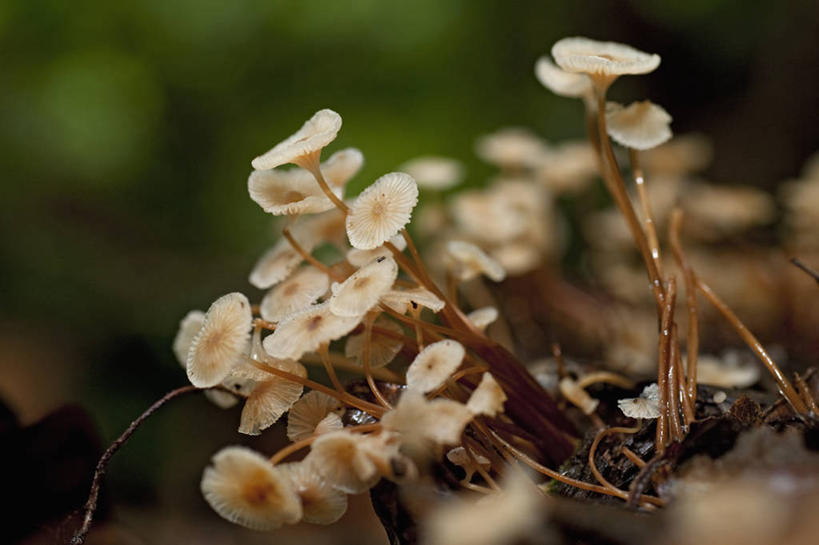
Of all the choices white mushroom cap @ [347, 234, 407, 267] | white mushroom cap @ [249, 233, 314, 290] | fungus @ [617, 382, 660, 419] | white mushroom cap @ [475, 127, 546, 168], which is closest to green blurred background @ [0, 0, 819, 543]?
white mushroom cap @ [475, 127, 546, 168]

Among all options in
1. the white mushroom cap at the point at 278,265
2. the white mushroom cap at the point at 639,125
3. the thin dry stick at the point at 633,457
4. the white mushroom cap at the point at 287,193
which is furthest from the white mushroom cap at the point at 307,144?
the thin dry stick at the point at 633,457

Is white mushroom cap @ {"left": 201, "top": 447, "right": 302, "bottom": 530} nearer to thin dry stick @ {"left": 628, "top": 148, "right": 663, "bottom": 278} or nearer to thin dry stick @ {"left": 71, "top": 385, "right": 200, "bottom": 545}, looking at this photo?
thin dry stick @ {"left": 71, "top": 385, "right": 200, "bottom": 545}

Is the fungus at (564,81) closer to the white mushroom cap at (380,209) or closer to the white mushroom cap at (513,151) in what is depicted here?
the white mushroom cap at (380,209)

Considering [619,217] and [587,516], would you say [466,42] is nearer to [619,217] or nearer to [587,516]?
[619,217]

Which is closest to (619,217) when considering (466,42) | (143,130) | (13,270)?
(466,42)

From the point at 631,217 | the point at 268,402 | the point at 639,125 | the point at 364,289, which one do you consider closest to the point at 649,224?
the point at 631,217

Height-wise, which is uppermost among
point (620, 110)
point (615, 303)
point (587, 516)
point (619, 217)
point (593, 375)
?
point (620, 110)
